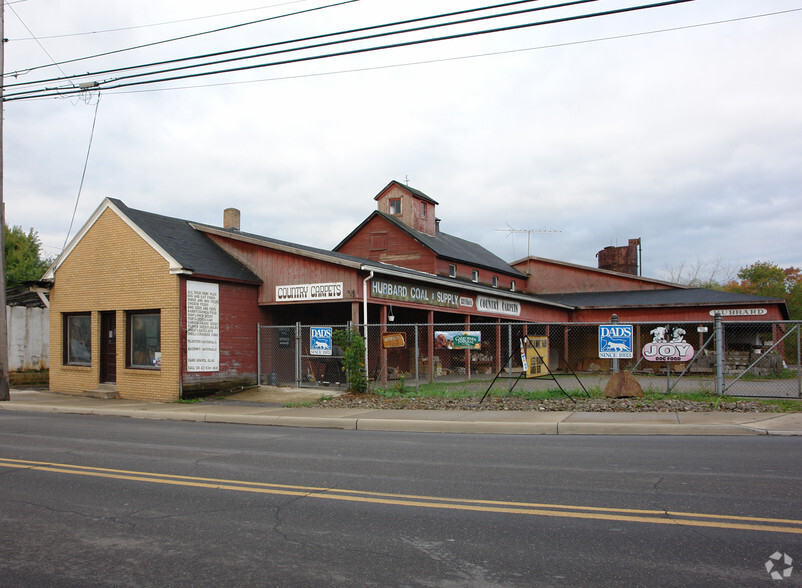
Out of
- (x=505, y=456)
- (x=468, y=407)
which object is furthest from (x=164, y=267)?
(x=505, y=456)

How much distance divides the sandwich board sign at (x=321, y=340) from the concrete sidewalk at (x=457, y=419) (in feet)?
5.38

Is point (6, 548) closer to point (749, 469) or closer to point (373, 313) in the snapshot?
point (749, 469)

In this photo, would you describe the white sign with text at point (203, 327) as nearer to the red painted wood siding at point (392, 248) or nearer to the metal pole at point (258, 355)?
the metal pole at point (258, 355)

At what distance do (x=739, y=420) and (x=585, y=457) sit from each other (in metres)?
4.67

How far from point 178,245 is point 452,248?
20367 millimetres

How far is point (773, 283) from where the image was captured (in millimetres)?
60344

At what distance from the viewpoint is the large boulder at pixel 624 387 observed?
550 inches

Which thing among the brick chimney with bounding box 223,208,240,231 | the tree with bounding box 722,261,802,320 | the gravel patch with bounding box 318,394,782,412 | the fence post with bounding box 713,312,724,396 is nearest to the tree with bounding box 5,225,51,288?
the brick chimney with bounding box 223,208,240,231

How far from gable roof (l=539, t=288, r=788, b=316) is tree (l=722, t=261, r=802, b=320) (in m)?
29.8

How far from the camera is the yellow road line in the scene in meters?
5.18

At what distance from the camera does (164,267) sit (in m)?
17.7

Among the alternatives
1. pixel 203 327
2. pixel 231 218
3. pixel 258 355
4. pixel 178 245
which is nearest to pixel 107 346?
pixel 203 327

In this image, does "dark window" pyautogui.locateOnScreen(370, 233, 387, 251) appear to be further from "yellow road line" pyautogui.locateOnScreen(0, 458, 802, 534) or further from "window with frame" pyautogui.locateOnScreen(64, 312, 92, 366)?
"yellow road line" pyautogui.locateOnScreen(0, 458, 802, 534)

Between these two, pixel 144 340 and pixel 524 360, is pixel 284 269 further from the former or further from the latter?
pixel 524 360
